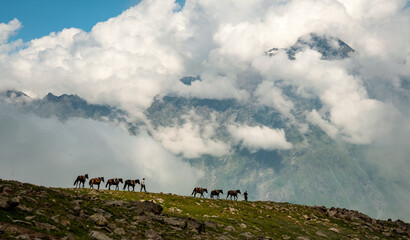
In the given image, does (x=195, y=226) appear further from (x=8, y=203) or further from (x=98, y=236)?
(x=8, y=203)

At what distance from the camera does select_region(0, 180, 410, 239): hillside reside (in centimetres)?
2111

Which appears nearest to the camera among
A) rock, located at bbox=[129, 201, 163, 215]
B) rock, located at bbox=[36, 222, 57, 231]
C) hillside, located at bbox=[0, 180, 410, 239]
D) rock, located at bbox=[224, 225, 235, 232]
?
rock, located at bbox=[36, 222, 57, 231]

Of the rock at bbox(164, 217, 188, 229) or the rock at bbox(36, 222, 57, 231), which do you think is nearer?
the rock at bbox(36, 222, 57, 231)

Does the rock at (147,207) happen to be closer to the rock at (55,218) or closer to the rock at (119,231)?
the rock at (119,231)

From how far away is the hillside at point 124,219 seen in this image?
21.1 meters

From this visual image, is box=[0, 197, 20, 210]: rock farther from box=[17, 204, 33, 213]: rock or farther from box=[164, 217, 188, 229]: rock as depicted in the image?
box=[164, 217, 188, 229]: rock

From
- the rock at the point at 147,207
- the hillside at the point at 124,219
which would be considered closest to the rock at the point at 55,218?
the hillside at the point at 124,219

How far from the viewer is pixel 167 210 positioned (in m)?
45.7

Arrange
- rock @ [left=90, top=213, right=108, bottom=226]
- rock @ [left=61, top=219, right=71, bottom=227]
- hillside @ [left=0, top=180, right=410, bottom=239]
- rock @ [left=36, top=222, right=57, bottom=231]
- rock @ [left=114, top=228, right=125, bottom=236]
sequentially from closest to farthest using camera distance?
rock @ [left=36, top=222, right=57, bottom=231] → hillside @ [left=0, top=180, right=410, bottom=239] → rock @ [left=61, top=219, right=71, bottom=227] → rock @ [left=114, top=228, right=125, bottom=236] → rock @ [left=90, top=213, right=108, bottom=226]

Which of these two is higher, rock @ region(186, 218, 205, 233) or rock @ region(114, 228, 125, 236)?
rock @ region(186, 218, 205, 233)

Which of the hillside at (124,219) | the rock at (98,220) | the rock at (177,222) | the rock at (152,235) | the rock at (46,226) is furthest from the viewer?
the rock at (177,222)

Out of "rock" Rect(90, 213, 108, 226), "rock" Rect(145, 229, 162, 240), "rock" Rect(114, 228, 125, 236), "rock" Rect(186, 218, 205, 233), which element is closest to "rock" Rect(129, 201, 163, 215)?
"rock" Rect(186, 218, 205, 233)

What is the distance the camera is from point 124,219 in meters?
28.2

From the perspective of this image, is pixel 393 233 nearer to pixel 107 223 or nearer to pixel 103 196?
pixel 103 196
